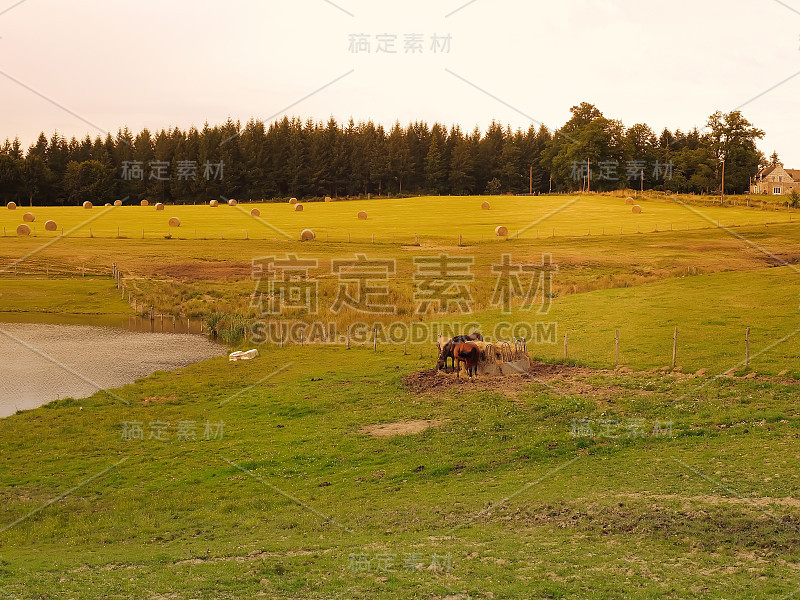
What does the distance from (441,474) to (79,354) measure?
961 inches

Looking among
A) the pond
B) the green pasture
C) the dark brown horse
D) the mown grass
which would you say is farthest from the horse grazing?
the green pasture

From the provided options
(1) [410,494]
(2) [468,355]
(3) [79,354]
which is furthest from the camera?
(3) [79,354]

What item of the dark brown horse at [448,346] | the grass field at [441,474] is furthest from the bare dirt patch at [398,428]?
the dark brown horse at [448,346]

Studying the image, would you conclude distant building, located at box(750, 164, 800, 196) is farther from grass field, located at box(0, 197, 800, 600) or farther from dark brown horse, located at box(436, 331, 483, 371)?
dark brown horse, located at box(436, 331, 483, 371)

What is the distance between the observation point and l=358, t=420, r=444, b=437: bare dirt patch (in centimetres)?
2209

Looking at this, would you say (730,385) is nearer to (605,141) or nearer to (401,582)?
(401,582)

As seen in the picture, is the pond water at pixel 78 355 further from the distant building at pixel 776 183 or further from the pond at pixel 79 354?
the distant building at pixel 776 183

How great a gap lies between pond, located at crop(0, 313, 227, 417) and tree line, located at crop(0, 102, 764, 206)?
3272 inches

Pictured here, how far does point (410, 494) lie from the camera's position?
17.3 meters

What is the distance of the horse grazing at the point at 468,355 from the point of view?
27.9 m

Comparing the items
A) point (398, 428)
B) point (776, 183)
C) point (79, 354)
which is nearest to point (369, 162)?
point (776, 183)

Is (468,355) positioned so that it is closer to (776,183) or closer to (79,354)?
(79,354)

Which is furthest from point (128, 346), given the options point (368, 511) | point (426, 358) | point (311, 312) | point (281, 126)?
point (281, 126)

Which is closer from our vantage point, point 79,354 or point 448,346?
point 448,346
